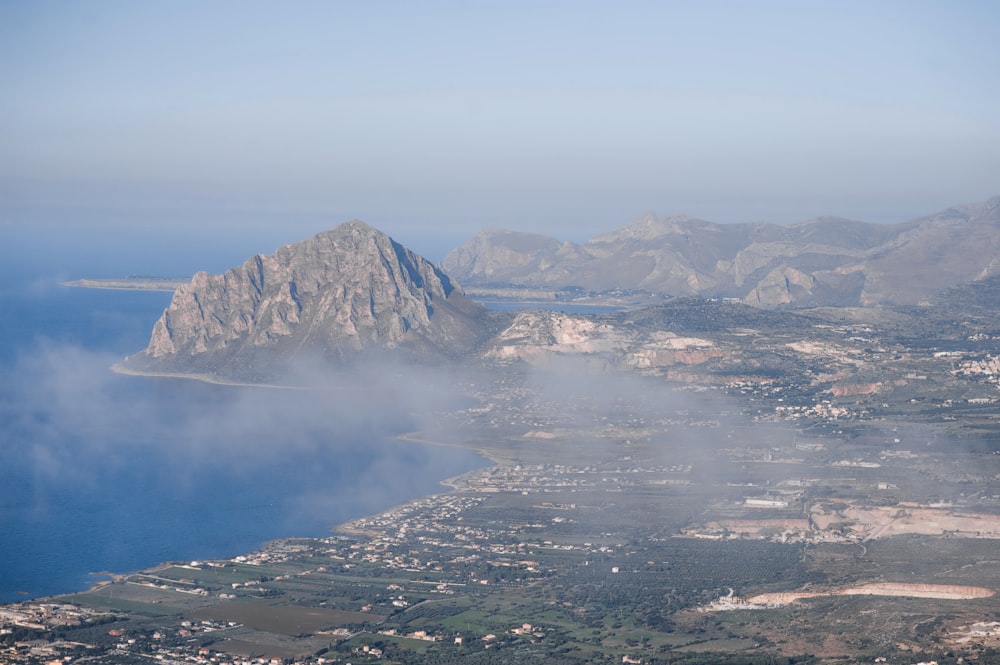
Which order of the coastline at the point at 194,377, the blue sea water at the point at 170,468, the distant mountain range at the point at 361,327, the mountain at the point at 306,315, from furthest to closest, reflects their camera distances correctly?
the mountain at the point at 306,315
the distant mountain range at the point at 361,327
the coastline at the point at 194,377
the blue sea water at the point at 170,468

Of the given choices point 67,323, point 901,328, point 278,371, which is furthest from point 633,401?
point 67,323

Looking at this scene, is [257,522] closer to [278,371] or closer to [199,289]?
[278,371]

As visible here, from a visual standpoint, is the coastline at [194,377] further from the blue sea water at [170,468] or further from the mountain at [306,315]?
the blue sea water at [170,468]

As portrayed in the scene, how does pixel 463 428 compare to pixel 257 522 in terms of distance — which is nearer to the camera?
pixel 257 522

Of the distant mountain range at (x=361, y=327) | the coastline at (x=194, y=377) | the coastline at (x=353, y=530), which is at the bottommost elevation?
the coastline at (x=353, y=530)

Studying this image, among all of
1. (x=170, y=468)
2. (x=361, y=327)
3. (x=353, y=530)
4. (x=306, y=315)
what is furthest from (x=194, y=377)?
(x=353, y=530)

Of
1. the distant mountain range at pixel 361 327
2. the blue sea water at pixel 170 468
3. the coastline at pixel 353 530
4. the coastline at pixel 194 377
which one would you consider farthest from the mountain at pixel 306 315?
the coastline at pixel 353 530
